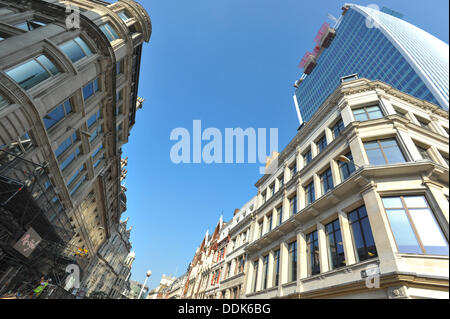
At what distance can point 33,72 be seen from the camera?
45.4 feet

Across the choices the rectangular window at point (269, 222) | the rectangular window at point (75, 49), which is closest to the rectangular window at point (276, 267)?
the rectangular window at point (269, 222)

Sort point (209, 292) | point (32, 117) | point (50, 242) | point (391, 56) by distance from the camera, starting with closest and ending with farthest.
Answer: point (32, 117), point (50, 242), point (209, 292), point (391, 56)

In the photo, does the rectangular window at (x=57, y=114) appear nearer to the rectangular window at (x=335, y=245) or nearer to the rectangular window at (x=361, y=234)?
the rectangular window at (x=335, y=245)

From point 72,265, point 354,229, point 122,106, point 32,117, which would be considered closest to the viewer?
point 354,229

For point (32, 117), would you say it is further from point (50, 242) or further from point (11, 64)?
point (50, 242)

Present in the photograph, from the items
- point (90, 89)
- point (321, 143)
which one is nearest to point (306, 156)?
point (321, 143)

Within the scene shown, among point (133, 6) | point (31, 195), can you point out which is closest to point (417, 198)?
point (31, 195)

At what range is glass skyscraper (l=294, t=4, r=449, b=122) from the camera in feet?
200

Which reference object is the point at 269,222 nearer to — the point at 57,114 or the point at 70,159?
the point at 70,159

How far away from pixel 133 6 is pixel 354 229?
32166 millimetres

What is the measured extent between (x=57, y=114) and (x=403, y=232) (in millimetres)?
23456

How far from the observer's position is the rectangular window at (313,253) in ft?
46.4

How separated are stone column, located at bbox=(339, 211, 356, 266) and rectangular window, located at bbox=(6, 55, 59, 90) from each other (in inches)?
845

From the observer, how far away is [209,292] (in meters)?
31.5
